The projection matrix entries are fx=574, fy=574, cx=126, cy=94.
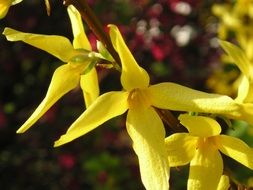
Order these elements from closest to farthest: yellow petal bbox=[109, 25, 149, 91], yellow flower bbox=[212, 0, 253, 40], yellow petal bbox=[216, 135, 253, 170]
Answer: yellow petal bbox=[109, 25, 149, 91] < yellow petal bbox=[216, 135, 253, 170] < yellow flower bbox=[212, 0, 253, 40]

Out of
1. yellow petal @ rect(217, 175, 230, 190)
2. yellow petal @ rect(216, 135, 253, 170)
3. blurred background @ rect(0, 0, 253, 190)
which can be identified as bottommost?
blurred background @ rect(0, 0, 253, 190)

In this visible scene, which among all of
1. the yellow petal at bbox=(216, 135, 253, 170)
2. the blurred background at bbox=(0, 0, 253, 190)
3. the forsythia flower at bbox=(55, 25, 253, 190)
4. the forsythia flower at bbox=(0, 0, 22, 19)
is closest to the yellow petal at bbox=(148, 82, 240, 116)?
the forsythia flower at bbox=(55, 25, 253, 190)

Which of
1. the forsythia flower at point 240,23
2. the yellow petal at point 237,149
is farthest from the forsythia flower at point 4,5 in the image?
the forsythia flower at point 240,23

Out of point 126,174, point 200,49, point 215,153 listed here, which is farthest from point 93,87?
point 200,49

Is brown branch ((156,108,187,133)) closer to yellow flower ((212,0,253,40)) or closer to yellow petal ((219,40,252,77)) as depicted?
yellow petal ((219,40,252,77))

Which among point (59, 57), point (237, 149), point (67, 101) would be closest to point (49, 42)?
point (59, 57)
